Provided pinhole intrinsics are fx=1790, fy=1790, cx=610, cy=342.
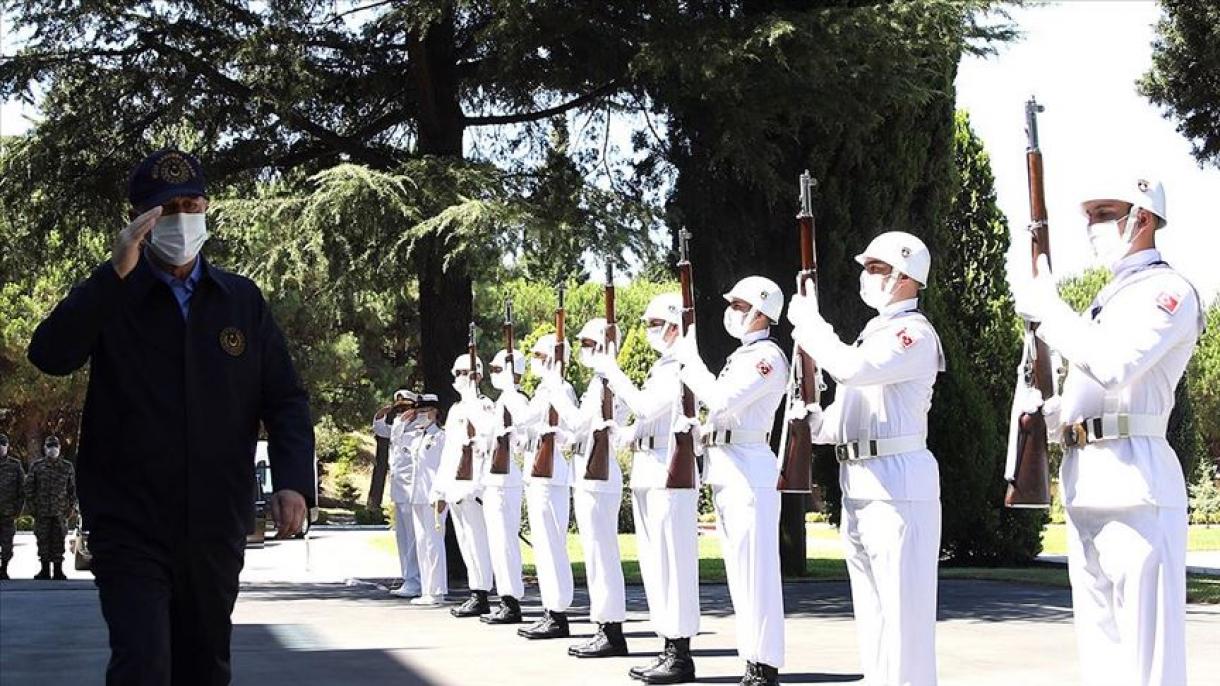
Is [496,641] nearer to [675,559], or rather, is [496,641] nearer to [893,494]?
[675,559]

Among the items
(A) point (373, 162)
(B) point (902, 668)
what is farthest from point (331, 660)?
(A) point (373, 162)

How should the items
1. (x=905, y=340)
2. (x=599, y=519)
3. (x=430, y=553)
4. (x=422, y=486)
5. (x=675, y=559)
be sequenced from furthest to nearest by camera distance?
(x=422, y=486), (x=430, y=553), (x=599, y=519), (x=675, y=559), (x=905, y=340)

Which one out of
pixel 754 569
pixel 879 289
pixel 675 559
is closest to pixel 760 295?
pixel 754 569

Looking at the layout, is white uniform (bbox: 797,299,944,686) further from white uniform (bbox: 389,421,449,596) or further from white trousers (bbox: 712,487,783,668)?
white uniform (bbox: 389,421,449,596)

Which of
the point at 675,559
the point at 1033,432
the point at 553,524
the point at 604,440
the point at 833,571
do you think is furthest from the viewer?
the point at 833,571

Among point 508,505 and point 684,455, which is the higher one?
point 684,455

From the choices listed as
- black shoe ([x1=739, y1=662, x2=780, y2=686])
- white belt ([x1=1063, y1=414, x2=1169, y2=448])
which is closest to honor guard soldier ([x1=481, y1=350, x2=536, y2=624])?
black shoe ([x1=739, y1=662, x2=780, y2=686])

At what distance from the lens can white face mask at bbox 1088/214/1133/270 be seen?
21.2 ft

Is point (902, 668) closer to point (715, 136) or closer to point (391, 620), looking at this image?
point (391, 620)

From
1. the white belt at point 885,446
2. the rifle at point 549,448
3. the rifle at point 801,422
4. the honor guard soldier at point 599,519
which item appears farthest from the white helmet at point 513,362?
the white belt at point 885,446

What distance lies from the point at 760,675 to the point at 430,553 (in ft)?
27.7

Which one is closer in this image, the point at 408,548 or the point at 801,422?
the point at 801,422

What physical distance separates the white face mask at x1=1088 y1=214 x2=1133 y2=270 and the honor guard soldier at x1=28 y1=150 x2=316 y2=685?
2.98 metres

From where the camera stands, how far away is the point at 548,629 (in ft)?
44.9
